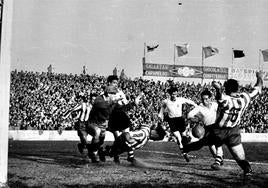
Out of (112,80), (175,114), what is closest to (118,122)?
(175,114)

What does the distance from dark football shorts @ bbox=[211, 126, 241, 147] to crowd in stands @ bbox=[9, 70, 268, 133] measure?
1919 cm

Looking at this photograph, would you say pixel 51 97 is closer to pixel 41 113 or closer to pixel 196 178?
pixel 41 113

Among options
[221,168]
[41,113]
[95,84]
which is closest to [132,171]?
[221,168]

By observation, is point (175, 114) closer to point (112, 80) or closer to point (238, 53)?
point (112, 80)

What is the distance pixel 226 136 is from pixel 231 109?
1.69 ft

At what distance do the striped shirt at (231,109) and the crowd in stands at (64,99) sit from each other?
19.2 metres

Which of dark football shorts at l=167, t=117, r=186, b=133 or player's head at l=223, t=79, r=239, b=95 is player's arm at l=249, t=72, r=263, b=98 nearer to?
player's head at l=223, t=79, r=239, b=95

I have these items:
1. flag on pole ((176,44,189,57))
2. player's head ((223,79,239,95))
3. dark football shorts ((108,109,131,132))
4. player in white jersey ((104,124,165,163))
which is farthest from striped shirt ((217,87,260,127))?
flag on pole ((176,44,189,57))

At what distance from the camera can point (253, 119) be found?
119 ft

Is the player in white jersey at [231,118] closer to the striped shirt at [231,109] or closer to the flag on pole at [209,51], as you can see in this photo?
the striped shirt at [231,109]

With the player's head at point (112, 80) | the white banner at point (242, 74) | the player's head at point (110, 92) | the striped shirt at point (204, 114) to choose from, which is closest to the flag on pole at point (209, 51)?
the white banner at point (242, 74)

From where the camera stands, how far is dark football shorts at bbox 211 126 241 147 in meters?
8.63

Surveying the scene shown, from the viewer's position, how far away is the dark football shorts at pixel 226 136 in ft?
28.3

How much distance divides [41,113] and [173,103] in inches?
686
